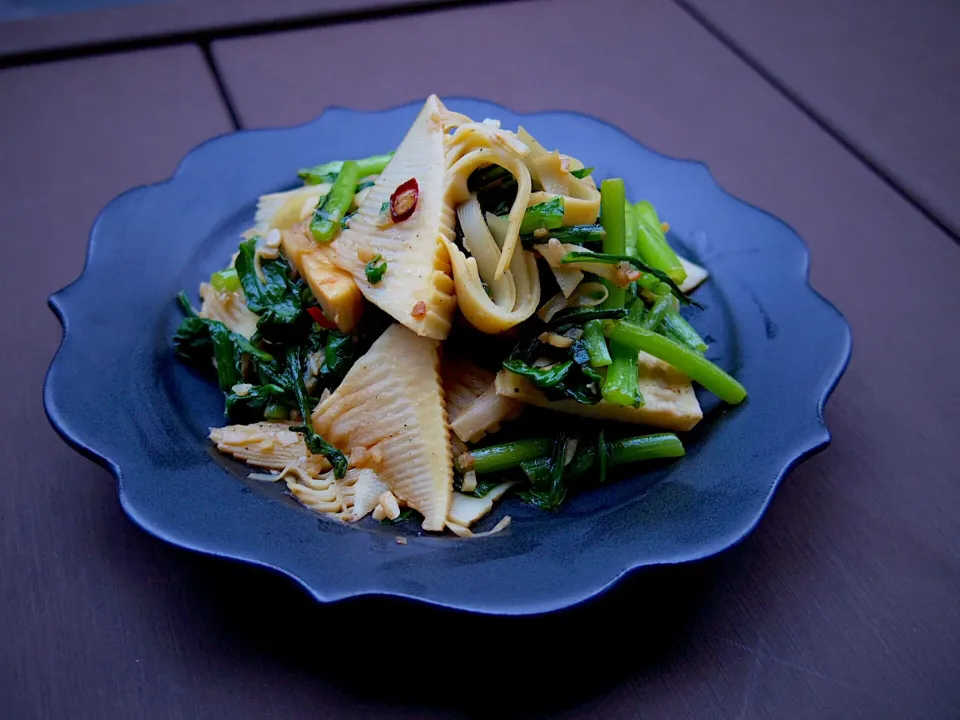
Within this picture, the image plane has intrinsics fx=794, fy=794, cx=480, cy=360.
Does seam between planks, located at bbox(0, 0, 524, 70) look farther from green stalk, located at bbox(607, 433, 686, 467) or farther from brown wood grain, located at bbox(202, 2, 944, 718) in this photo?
green stalk, located at bbox(607, 433, 686, 467)

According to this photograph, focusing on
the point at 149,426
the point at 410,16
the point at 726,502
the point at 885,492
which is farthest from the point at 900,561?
the point at 410,16

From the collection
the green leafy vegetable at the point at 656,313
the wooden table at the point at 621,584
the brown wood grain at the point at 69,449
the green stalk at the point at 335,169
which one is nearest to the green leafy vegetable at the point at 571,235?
the green leafy vegetable at the point at 656,313

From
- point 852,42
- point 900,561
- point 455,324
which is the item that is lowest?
point 900,561

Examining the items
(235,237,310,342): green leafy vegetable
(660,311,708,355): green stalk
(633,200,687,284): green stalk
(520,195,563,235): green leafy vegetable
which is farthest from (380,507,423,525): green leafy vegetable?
(633,200,687,284): green stalk

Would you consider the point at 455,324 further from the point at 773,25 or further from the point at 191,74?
the point at 773,25

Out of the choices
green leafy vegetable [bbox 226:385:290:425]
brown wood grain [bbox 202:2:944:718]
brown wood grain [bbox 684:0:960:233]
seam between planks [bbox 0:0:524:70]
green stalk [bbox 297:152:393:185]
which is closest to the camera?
brown wood grain [bbox 202:2:944:718]

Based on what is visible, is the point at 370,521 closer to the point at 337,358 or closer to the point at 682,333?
the point at 337,358

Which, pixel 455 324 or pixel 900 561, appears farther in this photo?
pixel 455 324
